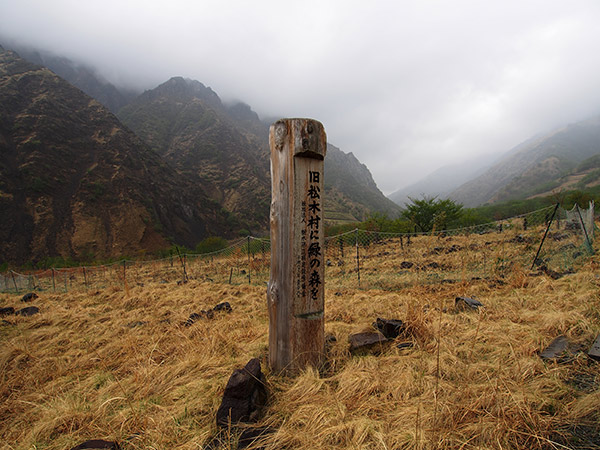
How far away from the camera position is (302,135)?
84.0 inches

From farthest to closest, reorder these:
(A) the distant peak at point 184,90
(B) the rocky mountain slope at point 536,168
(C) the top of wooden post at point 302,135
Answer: (B) the rocky mountain slope at point 536,168 < (A) the distant peak at point 184,90 < (C) the top of wooden post at point 302,135

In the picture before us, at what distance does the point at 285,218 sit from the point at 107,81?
398 ft

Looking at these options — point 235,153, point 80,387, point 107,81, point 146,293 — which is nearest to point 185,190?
point 235,153

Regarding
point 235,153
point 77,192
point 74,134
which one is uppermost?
point 235,153

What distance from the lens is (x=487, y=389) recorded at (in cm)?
171

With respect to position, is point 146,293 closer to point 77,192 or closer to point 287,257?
point 287,257

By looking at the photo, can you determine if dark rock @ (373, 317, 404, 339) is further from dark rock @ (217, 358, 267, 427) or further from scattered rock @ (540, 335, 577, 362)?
dark rock @ (217, 358, 267, 427)

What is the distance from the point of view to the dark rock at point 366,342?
98.8 inches

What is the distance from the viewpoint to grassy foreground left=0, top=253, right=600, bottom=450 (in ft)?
4.72

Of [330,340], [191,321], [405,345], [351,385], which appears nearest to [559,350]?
[405,345]

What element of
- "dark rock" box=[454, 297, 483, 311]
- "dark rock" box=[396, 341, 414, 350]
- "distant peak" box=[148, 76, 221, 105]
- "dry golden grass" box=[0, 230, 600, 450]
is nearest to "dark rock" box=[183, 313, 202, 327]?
"dry golden grass" box=[0, 230, 600, 450]

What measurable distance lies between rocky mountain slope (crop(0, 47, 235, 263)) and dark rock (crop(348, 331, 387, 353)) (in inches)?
1245

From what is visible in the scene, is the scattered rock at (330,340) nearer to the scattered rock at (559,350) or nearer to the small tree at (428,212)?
the scattered rock at (559,350)

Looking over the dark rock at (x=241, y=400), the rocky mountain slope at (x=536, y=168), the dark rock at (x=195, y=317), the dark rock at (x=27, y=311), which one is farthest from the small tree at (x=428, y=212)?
the rocky mountain slope at (x=536, y=168)
